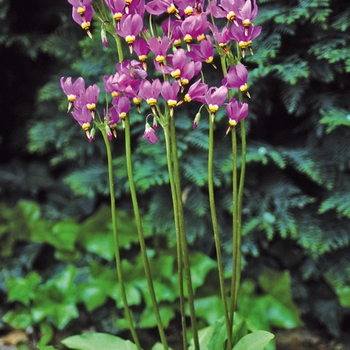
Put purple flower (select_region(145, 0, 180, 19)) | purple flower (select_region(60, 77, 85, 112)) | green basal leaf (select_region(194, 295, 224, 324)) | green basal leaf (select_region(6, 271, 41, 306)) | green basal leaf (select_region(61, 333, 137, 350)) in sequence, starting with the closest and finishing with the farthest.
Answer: purple flower (select_region(145, 0, 180, 19)), purple flower (select_region(60, 77, 85, 112)), green basal leaf (select_region(61, 333, 137, 350)), green basal leaf (select_region(194, 295, 224, 324)), green basal leaf (select_region(6, 271, 41, 306))

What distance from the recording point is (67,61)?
8.82 ft

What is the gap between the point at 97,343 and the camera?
5.42 feet

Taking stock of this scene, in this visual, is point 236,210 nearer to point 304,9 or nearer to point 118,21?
point 118,21

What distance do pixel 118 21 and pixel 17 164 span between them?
6.53 ft

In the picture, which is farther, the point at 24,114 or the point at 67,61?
the point at 24,114

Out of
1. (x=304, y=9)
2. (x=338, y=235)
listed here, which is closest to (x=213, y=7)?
(x=304, y=9)

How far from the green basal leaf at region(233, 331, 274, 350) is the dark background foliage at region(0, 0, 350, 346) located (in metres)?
0.67

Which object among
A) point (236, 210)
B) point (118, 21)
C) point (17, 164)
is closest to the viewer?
point (118, 21)

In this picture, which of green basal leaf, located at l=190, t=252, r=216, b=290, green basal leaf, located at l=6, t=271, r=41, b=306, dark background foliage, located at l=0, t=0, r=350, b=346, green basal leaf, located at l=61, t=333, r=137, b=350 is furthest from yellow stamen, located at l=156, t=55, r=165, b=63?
green basal leaf, located at l=6, t=271, r=41, b=306

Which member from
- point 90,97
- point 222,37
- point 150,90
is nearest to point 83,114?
point 90,97

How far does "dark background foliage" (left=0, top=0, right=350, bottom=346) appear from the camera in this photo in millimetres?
2027

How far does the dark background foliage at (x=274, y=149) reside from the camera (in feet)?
6.65

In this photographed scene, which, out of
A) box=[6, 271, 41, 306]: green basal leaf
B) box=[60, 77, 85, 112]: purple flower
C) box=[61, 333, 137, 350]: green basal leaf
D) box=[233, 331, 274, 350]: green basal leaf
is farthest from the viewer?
box=[6, 271, 41, 306]: green basal leaf

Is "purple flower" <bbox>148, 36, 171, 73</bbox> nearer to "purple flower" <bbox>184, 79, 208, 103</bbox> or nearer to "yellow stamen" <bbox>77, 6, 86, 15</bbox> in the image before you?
"purple flower" <bbox>184, 79, 208, 103</bbox>
